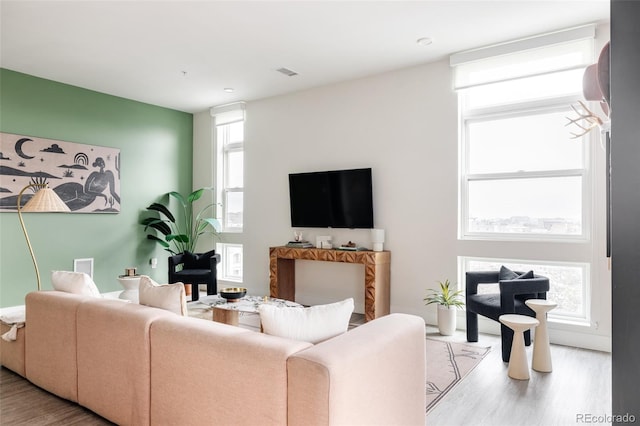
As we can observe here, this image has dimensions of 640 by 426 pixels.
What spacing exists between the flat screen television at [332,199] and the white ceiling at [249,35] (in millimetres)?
1219

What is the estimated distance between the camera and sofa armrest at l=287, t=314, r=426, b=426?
4.75 ft

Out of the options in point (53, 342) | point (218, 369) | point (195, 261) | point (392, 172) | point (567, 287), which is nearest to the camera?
point (218, 369)

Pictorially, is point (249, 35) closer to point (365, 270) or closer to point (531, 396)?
point (365, 270)

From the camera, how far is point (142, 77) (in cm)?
507

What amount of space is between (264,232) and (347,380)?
15.0 ft

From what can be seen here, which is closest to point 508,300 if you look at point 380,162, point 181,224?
point 380,162

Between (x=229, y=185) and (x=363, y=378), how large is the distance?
5.35 meters

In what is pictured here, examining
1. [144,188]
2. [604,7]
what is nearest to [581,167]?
[604,7]

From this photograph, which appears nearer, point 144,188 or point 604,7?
point 604,7

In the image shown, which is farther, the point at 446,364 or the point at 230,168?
the point at 230,168

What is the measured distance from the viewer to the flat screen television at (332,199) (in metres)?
4.92

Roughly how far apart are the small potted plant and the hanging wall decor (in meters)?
4.51

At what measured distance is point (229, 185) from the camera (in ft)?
21.5

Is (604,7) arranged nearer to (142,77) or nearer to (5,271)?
(142,77)
